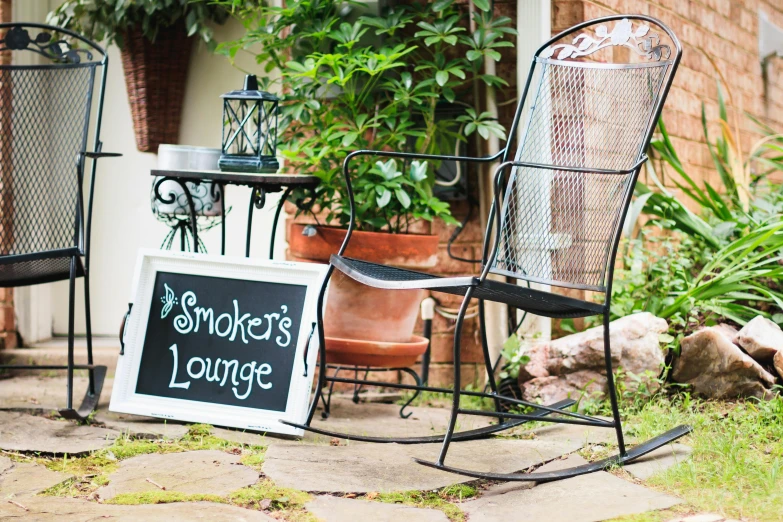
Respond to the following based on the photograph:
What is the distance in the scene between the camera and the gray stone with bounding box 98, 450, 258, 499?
69.0 inches

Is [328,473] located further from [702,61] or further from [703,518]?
[702,61]

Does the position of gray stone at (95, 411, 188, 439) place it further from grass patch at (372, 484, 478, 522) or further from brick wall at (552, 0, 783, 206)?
brick wall at (552, 0, 783, 206)

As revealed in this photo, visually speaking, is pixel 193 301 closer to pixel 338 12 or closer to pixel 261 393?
pixel 261 393

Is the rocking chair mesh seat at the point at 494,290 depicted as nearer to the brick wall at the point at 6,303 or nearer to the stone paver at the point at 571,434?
the stone paver at the point at 571,434

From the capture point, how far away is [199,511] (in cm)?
160

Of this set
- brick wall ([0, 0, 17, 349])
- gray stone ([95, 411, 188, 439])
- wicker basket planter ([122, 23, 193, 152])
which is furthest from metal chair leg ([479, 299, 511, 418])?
brick wall ([0, 0, 17, 349])

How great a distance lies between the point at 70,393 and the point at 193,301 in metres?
0.41

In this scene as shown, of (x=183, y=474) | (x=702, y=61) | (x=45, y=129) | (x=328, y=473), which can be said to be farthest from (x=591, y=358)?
(x=45, y=129)

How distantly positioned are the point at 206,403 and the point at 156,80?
154 centimetres

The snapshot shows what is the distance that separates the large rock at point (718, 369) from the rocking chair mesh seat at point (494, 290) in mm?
693

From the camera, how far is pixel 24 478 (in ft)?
5.98

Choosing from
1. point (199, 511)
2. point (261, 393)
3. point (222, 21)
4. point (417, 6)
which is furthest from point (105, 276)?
point (199, 511)

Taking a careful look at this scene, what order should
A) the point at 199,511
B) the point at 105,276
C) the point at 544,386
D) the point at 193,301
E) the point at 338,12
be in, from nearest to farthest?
1. the point at 199,511
2. the point at 193,301
3. the point at 544,386
4. the point at 338,12
5. the point at 105,276

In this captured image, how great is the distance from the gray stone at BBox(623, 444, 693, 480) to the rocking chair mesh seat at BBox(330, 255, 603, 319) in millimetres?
364
